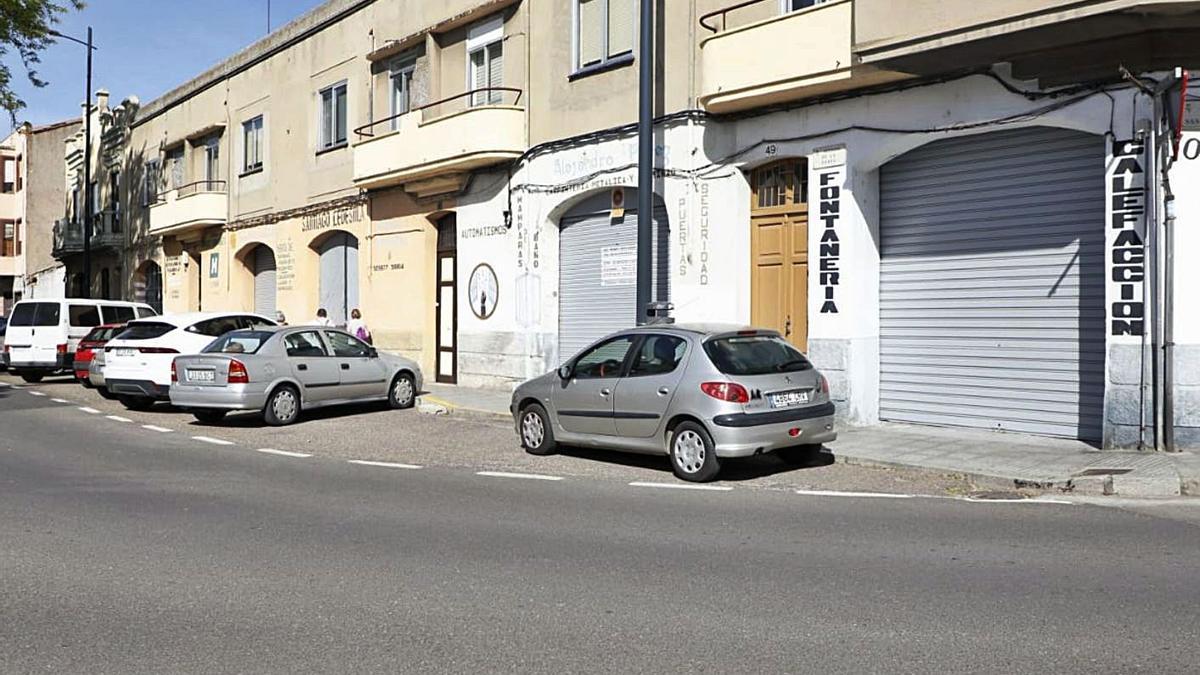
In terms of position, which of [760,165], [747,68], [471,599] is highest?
[747,68]

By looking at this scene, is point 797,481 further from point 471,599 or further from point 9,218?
point 9,218

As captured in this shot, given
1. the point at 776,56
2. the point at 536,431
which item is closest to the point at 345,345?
the point at 536,431

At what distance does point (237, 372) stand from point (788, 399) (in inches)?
323

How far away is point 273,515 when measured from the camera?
336 inches

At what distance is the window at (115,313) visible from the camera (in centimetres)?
2383

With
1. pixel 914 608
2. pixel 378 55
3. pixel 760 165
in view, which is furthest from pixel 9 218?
pixel 914 608

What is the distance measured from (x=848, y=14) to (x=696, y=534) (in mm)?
8275

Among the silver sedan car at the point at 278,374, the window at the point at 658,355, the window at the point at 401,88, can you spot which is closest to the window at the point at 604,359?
the window at the point at 658,355

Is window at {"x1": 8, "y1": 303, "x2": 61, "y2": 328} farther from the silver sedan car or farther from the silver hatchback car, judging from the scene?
the silver hatchback car

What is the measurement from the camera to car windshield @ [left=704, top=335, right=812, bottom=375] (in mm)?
10336

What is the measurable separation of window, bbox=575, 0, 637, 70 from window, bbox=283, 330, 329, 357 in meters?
6.43

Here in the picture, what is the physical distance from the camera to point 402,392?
17453mm

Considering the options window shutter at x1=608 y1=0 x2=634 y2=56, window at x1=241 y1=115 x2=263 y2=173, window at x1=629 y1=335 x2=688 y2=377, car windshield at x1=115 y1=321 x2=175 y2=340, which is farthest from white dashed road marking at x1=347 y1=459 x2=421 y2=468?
window at x1=241 y1=115 x2=263 y2=173

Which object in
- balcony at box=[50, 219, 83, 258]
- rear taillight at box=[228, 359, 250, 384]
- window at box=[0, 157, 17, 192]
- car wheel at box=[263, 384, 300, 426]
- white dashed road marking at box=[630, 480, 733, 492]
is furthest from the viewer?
window at box=[0, 157, 17, 192]
